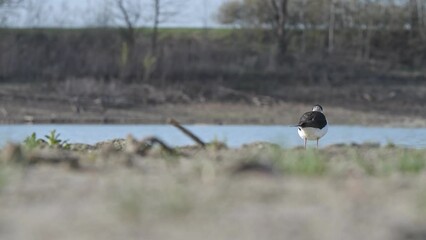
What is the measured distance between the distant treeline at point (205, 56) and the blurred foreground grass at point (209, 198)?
4131 centimetres

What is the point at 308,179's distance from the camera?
11.1m

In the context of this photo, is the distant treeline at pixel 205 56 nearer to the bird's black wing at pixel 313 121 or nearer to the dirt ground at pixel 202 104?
the dirt ground at pixel 202 104

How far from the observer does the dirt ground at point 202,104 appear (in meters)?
→ 45.8

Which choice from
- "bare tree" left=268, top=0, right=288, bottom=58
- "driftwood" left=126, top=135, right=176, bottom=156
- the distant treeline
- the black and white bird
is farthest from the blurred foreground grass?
"bare tree" left=268, top=0, right=288, bottom=58

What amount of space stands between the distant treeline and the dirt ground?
2.55m

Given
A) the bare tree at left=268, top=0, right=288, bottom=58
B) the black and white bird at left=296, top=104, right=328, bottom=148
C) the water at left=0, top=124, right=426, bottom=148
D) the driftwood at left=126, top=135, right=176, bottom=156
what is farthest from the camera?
the bare tree at left=268, top=0, right=288, bottom=58

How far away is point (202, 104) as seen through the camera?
49656 mm

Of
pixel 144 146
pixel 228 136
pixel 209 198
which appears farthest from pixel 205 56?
pixel 209 198

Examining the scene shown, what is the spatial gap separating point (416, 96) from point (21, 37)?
21107 millimetres

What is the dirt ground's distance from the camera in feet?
150

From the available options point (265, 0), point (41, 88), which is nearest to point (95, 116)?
point (41, 88)

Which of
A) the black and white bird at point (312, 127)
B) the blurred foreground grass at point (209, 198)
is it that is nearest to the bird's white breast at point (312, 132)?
the black and white bird at point (312, 127)

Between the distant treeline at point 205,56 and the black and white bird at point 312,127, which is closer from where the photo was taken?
the black and white bird at point 312,127

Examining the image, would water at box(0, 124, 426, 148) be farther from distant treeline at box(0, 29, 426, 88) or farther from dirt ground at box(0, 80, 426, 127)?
distant treeline at box(0, 29, 426, 88)
